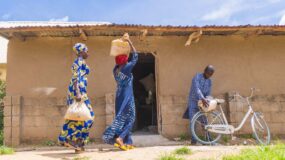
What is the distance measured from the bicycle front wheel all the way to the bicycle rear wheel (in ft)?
2.28

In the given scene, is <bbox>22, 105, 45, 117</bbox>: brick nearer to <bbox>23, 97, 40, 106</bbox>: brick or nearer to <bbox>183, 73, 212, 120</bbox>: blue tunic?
<bbox>23, 97, 40, 106</bbox>: brick

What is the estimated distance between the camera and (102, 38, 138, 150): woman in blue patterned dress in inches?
226

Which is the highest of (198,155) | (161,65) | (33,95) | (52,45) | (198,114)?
(52,45)

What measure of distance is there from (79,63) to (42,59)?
2.63 m

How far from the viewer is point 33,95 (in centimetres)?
784

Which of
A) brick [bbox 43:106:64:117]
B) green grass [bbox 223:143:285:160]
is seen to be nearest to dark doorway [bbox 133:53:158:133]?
brick [bbox 43:106:64:117]

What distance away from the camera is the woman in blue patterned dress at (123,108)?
5748 mm

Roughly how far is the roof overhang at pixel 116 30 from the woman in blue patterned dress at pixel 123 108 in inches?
67.1

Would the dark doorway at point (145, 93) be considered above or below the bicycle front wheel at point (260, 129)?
above

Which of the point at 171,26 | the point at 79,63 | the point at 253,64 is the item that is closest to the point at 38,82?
the point at 79,63

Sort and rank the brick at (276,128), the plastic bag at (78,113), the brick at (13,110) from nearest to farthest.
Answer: the plastic bag at (78,113) → the brick at (13,110) → the brick at (276,128)

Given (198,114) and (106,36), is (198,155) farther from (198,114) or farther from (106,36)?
(106,36)

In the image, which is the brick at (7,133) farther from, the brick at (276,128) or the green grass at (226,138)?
the brick at (276,128)

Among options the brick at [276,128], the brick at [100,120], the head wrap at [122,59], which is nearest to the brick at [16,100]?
the brick at [100,120]
